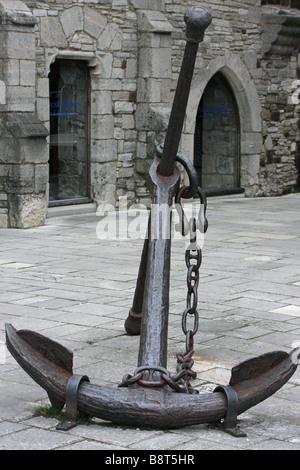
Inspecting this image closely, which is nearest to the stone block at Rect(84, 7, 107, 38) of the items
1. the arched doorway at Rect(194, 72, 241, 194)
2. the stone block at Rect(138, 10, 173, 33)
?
the stone block at Rect(138, 10, 173, 33)

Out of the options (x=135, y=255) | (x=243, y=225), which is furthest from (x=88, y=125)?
(x=135, y=255)

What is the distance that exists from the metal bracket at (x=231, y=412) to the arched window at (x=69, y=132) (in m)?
7.92

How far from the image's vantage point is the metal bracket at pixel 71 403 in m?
3.64

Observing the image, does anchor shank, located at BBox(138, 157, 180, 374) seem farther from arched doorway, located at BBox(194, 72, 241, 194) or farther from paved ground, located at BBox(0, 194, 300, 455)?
arched doorway, located at BBox(194, 72, 241, 194)

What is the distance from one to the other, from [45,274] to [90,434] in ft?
12.8

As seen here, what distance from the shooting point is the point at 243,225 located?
10766mm

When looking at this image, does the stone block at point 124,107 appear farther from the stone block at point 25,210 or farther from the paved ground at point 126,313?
the stone block at point 25,210

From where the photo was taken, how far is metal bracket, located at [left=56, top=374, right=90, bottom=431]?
3.64 meters

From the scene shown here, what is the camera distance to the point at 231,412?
3617 millimetres

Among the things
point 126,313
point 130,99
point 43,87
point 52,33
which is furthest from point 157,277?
point 130,99

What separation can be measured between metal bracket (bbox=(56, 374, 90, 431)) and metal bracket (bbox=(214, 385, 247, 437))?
0.59m

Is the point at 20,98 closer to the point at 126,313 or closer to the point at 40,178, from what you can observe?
the point at 40,178
